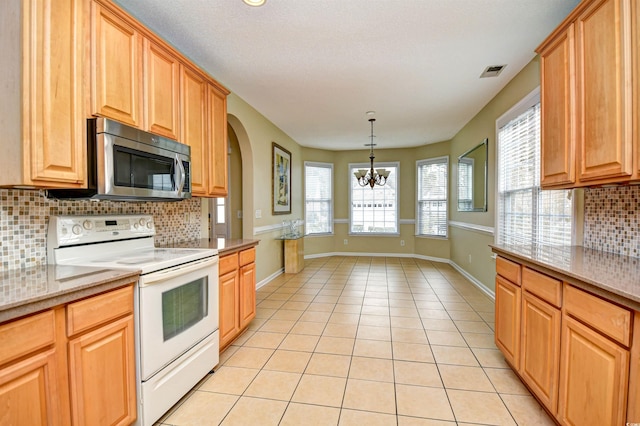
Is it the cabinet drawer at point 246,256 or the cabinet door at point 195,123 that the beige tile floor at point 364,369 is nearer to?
the cabinet drawer at point 246,256

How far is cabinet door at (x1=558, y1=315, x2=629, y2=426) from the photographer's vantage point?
1.20 meters

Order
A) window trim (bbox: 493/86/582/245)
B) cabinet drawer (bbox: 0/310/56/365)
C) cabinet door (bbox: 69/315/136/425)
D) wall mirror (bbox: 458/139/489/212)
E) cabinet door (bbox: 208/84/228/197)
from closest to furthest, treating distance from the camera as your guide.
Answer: cabinet drawer (bbox: 0/310/56/365), cabinet door (bbox: 69/315/136/425), window trim (bbox: 493/86/582/245), cabinet door (bbox: 208/84/228/197), wall mirror (bbox: 458/139/489/212)

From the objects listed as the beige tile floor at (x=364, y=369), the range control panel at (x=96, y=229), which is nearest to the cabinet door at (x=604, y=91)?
the beige tile floor at (x=364, y=369)

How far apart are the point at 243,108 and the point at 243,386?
3216 millimetres

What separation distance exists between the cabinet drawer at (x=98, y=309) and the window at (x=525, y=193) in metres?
3.11

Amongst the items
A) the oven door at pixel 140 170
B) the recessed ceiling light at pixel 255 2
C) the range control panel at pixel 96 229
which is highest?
the recessed ceiling light at pixel 255 2

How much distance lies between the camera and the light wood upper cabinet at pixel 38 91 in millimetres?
1347

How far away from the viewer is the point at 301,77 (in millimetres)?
3242

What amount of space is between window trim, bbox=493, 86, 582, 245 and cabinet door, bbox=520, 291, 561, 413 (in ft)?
2.89

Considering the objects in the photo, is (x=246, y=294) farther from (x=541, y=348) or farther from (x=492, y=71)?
(x=492, y=71)

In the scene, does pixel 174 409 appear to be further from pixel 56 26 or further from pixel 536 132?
pixel 536 132

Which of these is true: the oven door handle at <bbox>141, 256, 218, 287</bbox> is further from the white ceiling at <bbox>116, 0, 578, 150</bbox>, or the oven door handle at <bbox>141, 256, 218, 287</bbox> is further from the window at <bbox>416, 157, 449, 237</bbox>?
the window at <bbox>416, 157, 449, 237</bbox>

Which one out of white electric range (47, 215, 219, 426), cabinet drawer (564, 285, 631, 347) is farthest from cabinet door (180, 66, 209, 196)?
cabinet drawer (564, 285, 631, 347)

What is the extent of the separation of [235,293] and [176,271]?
0.92m
